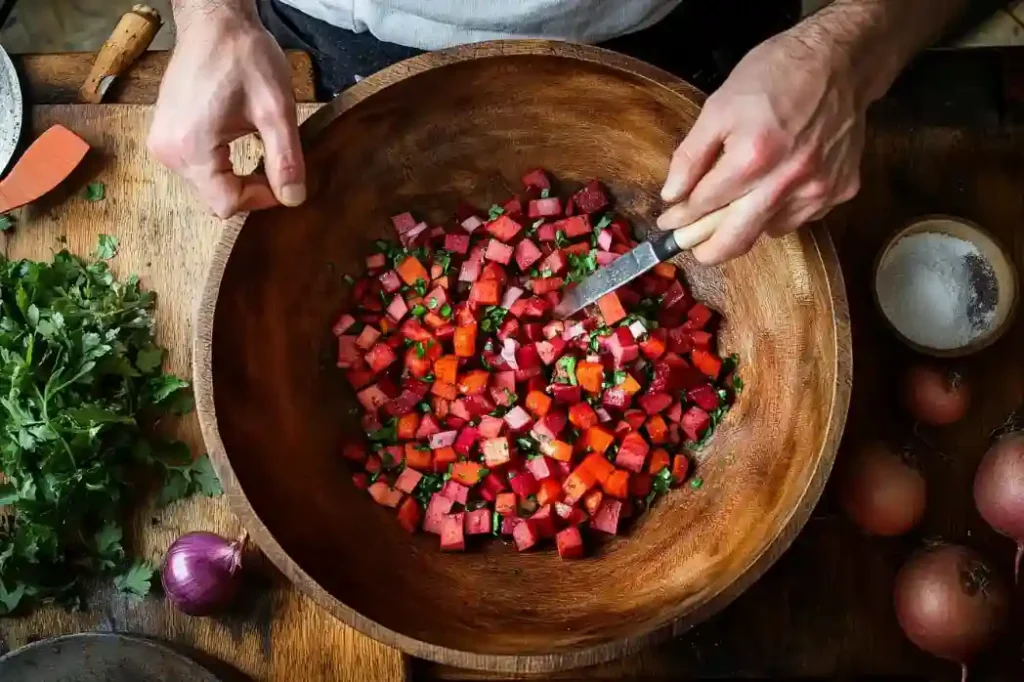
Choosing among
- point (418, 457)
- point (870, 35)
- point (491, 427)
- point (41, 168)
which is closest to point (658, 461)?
point (491, 427)

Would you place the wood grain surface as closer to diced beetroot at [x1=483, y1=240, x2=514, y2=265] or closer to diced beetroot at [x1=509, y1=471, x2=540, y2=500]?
diced beetroot at [x1=483, y1=240, x2=514, y2=265]

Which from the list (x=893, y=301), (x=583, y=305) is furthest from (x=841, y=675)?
(x=583, y=305)

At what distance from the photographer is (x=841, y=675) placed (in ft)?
4.56

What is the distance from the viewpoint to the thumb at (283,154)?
114 cm

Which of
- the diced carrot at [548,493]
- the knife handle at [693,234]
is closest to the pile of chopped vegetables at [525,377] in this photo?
the diced carrot at [548,493]

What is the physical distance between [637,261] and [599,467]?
31 cm

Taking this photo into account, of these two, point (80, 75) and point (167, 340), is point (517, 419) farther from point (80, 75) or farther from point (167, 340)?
point (80, 75)

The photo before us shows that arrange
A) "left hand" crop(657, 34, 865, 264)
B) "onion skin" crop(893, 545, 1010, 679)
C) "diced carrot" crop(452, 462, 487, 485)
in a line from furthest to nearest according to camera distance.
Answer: "diced carrot" crop(452, 462, 487, 485), "onion skin" crop(893, 545, 1010, 679), "left hand" crop(657, 34, 865, 264)

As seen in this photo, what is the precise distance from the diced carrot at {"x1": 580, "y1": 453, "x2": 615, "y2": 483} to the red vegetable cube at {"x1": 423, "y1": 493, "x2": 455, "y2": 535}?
8.3 inches

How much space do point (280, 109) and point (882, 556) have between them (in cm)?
107

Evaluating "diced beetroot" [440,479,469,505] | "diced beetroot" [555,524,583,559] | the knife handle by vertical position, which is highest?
the knife handle

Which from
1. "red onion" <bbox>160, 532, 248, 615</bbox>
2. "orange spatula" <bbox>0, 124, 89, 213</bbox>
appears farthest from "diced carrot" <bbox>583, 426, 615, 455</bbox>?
"orange spatula" <bbox>0, 124, 89, 213</bbox>

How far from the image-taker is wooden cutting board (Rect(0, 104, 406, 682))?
1386 mm

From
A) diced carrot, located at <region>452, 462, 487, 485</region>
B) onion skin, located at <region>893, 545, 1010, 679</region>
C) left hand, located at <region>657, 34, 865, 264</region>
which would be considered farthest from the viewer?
diced carrot, located at <region>452, 462, 487, 485</region>
